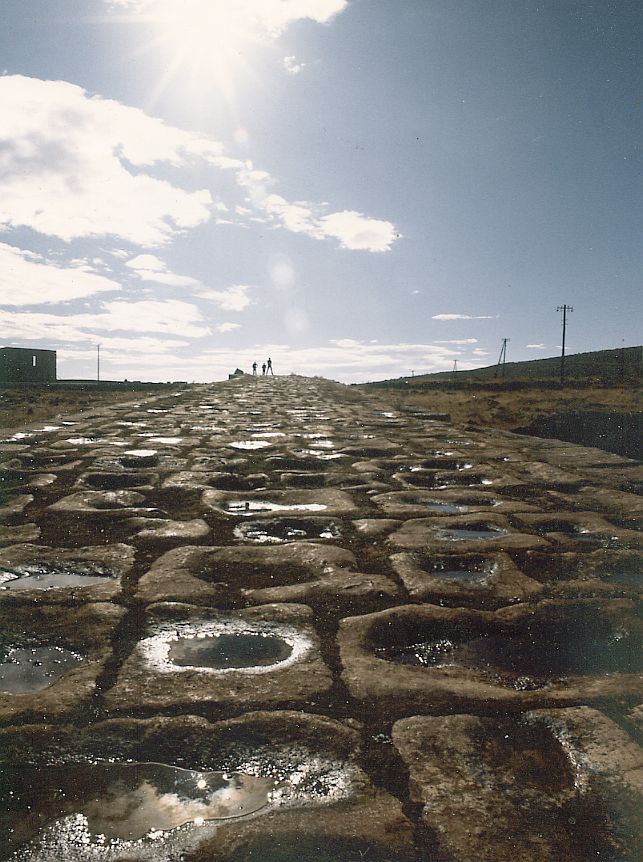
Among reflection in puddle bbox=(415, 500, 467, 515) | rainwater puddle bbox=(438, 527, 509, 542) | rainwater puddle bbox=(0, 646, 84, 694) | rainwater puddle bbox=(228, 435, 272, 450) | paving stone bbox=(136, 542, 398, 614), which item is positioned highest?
rainwater puddle bbox=(228, 435, 272, 450)

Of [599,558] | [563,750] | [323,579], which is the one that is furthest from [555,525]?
[563,750]

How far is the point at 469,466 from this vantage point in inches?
196

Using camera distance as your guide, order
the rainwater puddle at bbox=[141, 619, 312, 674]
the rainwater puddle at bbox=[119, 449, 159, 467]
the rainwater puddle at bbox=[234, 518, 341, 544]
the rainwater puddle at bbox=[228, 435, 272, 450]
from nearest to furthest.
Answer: the rainwater puddle at bbox=[141, 619, 312, 674] → the rainwater puddle at bbox=[234, 518, 341, 544] → the rainwater puddle at bbox=[119, 449, 159, 467] → the rainwater puddle at bbox=[228, 435, 272, 450]

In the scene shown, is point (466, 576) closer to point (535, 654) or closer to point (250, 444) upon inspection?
point (535, 654)

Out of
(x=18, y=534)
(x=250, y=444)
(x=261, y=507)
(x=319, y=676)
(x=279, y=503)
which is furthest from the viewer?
(x=250, y=444)

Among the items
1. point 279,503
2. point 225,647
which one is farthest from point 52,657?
point 279,503

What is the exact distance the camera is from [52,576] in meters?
2.46

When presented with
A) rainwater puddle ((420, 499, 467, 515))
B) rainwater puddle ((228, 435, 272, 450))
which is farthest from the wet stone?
rainwater puddle ((228, 435, 272, 450))

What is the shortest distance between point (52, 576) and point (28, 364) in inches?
1412

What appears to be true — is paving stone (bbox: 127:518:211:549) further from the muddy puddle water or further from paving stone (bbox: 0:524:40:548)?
the muddy puddle water

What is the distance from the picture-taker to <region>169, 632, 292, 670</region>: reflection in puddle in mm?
1767

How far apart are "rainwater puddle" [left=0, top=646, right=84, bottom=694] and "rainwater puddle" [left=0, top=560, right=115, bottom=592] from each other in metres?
0.50

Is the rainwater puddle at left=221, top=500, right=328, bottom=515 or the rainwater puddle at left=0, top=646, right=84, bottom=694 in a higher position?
the rainwater puddle at left=221, top=500, right=328, bottom=515

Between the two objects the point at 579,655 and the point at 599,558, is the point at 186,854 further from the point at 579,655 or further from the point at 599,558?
the point at 599,558
